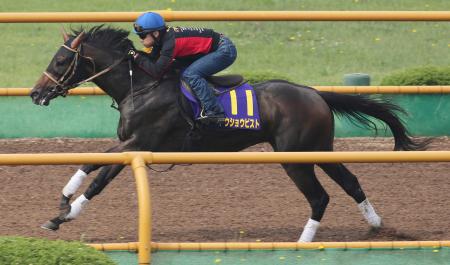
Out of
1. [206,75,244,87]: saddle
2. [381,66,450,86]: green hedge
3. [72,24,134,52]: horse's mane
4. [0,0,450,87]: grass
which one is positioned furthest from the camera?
[0,0,450,87]: grass

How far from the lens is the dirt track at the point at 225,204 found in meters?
9.23

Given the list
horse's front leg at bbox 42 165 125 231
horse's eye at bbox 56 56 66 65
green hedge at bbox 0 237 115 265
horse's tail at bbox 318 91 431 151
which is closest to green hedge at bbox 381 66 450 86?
horse's tail at bbox 318 91 431 151

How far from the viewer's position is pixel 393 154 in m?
6.03

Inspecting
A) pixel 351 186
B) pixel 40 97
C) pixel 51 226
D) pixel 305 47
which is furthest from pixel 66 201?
pixel 305 47

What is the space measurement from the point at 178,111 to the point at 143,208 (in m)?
3.84

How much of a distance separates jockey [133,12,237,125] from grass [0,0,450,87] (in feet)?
14.2

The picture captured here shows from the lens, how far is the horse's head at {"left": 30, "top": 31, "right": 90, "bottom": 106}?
9.57 meters

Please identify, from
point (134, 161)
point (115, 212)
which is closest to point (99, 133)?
point (115, 212)

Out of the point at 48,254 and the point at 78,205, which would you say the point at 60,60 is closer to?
the point at 78,205

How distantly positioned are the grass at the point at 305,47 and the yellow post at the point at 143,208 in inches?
314

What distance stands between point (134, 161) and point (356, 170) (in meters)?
5.74

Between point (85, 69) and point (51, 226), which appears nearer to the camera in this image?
point (51, 226)

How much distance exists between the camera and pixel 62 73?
959 cm

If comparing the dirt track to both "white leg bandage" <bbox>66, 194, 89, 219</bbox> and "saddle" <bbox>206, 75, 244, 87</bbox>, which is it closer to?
"white leg bandage" <bbox>66, 194, 89, 219</bbox>
